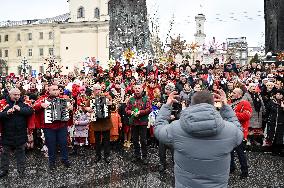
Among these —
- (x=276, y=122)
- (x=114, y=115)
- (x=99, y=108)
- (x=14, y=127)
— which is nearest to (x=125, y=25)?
(x=114, y=115)

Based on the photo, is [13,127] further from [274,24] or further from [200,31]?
[200,31]

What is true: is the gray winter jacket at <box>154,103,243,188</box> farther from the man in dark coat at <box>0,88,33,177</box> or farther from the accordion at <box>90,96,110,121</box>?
the accordion at <box>90,96,110,121</box>

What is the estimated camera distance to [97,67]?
55.9 feet

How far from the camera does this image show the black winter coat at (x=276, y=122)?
10.7 m

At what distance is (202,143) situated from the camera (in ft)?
12.5

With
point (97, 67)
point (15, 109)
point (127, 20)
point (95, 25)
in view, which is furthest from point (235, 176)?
point (95, 25)

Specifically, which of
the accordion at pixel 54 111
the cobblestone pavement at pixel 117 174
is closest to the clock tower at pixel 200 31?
the cobblestone pavement at pixel 117 174

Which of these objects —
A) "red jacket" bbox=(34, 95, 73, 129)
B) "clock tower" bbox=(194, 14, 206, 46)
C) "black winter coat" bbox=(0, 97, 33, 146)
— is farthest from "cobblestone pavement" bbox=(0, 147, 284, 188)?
"clock tower" bbox=(194, 14, 206, 46)

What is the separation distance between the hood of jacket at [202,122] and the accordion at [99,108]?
6254mm

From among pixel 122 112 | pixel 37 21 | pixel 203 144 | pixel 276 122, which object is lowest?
pixel 276 122

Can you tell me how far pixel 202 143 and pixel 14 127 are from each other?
5.99m

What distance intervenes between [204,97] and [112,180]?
4895mm

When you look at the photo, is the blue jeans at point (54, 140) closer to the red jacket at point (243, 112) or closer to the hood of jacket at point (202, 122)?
the red jacket at point (243, 112)

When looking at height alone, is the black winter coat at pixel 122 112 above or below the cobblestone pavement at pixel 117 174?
above
